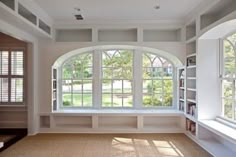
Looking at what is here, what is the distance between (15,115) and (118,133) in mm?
2664

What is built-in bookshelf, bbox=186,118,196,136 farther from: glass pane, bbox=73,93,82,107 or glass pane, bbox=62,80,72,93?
glass pane, bbox=62,80,72,93

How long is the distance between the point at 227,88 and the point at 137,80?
2.31m

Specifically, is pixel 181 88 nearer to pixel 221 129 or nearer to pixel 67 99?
pixel 221 129

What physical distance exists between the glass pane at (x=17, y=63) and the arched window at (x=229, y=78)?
4.68 m


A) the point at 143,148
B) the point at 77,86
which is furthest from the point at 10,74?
the point at 143,148

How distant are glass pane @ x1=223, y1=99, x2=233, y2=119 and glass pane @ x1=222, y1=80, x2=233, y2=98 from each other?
0.11 metres

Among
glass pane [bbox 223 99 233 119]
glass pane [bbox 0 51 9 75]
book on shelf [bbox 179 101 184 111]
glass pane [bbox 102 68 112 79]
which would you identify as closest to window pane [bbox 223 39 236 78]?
glass pane [bbox 223 99 233 119]

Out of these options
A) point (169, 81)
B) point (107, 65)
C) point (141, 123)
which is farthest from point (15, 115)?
point (169, 81)

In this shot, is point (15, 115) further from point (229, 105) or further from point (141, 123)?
point (229, 105)

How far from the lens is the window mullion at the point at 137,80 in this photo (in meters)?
6.61

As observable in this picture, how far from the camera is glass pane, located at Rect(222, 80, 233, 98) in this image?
476 centimetres

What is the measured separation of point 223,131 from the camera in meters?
4.17

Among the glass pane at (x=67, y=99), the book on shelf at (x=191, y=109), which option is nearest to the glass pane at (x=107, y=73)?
the glass pane at (x=67, y=99)

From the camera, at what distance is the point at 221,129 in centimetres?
432
